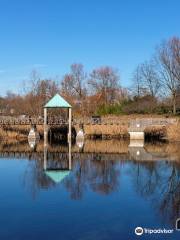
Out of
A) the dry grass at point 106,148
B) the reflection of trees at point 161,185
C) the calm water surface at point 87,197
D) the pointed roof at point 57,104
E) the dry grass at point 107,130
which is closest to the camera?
the calm water surface at point 87,197

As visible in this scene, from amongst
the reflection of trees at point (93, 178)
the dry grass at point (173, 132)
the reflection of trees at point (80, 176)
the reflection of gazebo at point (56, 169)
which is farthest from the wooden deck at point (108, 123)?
the reflection of trees at point (93, 178)

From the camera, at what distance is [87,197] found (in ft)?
55.8

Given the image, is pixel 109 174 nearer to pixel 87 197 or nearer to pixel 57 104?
pixel 87 197

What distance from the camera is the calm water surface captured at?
1233cm

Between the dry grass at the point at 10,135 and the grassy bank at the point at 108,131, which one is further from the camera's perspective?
the grassy bank at the point at 108,131

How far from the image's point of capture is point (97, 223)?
1305cm

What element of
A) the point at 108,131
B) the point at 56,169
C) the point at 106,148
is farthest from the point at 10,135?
the point at 56,169

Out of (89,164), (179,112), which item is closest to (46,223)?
(89,164)

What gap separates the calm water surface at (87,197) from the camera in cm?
1233

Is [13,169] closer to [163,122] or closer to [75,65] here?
[163,122]

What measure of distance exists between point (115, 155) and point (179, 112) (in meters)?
28.2

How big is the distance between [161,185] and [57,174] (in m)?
5.97

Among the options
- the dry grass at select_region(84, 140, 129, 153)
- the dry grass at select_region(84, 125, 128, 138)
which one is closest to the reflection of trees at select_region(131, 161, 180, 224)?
the dry grass at select_region(84, 140, 129, 153)

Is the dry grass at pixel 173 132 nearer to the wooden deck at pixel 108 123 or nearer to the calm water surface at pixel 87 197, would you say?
the wooden deck at pixel 108 123
